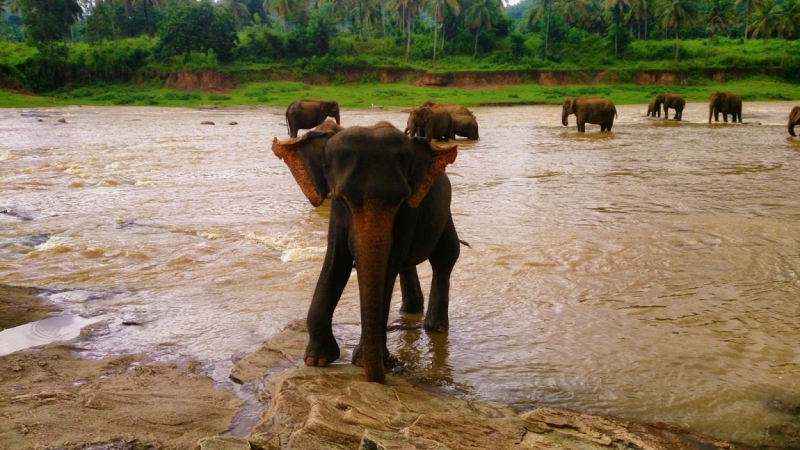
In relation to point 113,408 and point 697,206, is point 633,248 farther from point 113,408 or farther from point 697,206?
point 113,408

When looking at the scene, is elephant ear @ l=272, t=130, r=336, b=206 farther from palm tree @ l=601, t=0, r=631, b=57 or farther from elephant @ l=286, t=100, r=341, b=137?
palm tree @ l=601, t=0, r=631, b=57

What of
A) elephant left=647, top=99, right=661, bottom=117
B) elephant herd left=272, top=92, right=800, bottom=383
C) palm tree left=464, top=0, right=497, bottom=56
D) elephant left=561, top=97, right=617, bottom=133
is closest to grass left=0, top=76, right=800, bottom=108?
palm tree left=464, top=0, right=497, bottom=56

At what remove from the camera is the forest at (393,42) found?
54156 mm

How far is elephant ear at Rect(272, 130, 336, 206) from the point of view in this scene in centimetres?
411

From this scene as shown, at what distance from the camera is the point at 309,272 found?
22.6 feet

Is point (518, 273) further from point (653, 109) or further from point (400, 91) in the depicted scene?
point (400, 91)

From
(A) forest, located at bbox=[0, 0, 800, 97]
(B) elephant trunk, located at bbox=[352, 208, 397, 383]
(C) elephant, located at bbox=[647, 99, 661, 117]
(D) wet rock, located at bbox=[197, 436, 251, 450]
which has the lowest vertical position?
(D) wet rock, located at bbox=[197, 436, 251, 450]

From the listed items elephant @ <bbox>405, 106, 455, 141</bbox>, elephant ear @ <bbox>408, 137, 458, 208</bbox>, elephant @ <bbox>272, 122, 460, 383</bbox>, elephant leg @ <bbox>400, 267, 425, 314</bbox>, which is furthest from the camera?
elephant @ <bbox>405, 106, 455, 141</bbox>

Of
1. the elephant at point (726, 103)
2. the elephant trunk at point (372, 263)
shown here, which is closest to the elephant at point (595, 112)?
the elephant at point (726, 103)

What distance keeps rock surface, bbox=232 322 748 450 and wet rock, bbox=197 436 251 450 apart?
0.24 ft

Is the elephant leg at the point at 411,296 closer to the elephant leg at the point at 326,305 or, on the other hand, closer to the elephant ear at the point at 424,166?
the elephant leg at the point at 326,305

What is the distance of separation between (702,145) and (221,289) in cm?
1642

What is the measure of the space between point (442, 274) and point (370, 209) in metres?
1.58

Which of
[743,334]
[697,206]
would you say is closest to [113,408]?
[743,334]
